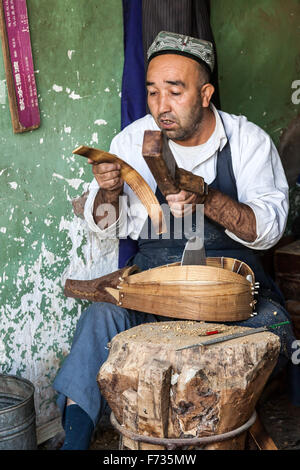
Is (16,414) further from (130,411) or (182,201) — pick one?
(182,201)

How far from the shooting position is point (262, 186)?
296 cm

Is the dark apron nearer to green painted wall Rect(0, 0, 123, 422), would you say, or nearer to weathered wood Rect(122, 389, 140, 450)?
green painted wall Rect(0, 0, 123, 422)

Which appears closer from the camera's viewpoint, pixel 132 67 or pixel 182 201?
pixel 182 201

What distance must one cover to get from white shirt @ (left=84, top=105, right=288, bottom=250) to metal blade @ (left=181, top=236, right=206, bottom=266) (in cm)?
22

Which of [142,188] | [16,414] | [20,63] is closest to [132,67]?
[20,63]

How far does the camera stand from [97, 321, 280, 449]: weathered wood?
213 centimetres

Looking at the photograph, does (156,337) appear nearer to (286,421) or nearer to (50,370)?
(50,370)

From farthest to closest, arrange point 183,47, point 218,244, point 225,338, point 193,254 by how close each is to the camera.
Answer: point 218,244 → point 183,47 → point 193,254 → point 225,338

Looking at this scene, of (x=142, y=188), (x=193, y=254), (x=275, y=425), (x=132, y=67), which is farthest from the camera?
(x=275, y=425)

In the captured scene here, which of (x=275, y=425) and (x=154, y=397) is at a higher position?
(x=154, y=397)

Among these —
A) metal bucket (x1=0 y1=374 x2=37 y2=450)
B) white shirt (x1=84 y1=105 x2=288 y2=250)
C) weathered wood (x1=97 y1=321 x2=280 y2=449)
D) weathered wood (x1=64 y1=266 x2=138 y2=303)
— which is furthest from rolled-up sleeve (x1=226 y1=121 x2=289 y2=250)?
metal bucket (x1=0 y1=374 x2=37 y2=450)

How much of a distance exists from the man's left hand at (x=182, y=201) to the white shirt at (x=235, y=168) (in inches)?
15.0

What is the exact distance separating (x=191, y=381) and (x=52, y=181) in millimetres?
1359
